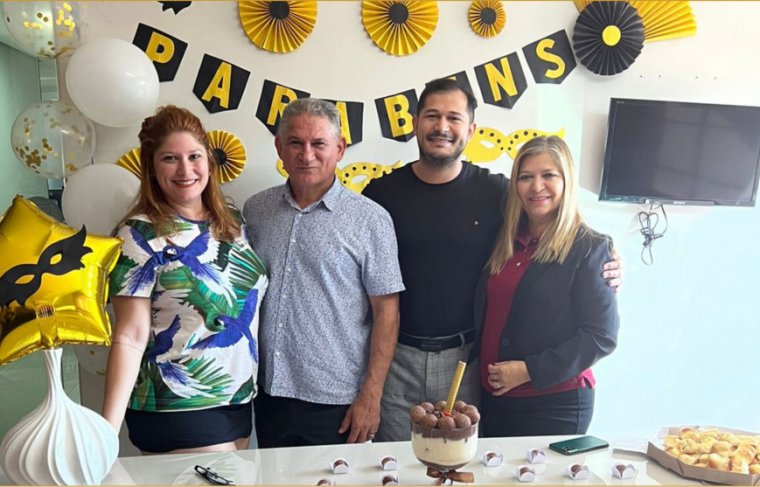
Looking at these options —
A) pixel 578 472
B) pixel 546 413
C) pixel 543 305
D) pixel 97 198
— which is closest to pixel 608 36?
pixel 543 305

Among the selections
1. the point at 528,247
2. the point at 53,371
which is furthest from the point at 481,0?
the point at 53,371

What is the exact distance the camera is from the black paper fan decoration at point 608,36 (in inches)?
92.9

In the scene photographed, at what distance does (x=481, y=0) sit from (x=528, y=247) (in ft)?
3.24

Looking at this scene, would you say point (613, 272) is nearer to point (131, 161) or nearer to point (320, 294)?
point (320, 294)

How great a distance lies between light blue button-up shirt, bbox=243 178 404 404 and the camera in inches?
77.3

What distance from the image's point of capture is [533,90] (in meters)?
2.46

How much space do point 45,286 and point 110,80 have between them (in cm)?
87

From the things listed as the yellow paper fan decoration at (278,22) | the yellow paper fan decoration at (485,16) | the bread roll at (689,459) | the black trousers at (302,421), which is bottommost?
the black trousers at (302,421)

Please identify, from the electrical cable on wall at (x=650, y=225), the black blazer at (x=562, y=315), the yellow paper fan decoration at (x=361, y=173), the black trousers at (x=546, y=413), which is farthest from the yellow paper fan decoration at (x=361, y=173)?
the electrical cable on wall at (x=650, y=225)

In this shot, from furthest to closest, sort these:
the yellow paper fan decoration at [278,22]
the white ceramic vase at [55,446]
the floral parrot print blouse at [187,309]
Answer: the yellow paper fan decoration at [278,22], the floral parrot print blouse at [187,309], the white ceramic vase at [55,446]

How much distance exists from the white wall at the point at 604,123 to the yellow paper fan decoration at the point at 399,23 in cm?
4

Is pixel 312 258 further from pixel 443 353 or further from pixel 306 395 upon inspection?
pixel 443 353

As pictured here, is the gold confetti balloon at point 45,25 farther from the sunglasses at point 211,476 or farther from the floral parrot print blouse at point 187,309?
the sunglasses at point 211,476

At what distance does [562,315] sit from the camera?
2.17m
